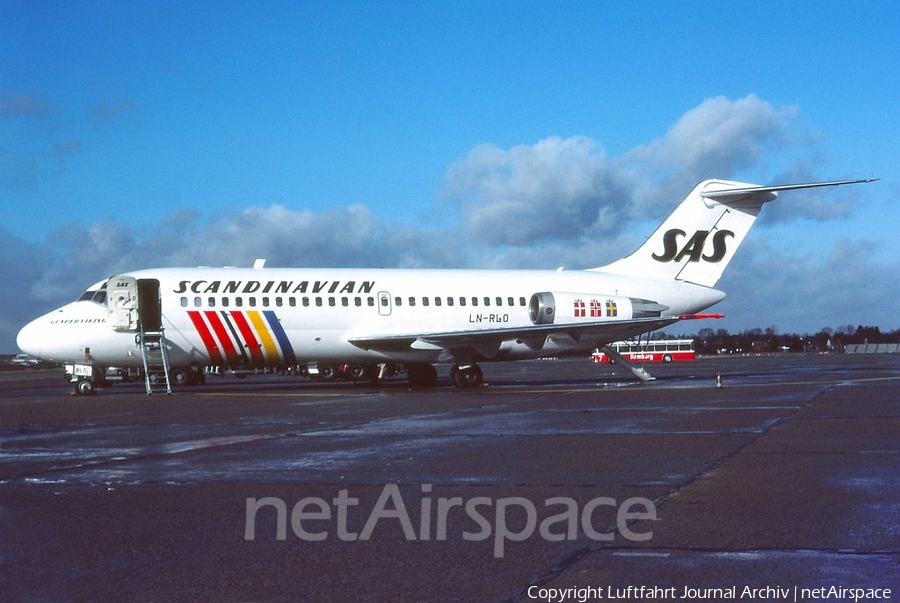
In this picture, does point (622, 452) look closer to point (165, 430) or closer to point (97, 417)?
point (165, 430)

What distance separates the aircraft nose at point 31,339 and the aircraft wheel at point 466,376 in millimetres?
11903

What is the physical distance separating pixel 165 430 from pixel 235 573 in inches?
425

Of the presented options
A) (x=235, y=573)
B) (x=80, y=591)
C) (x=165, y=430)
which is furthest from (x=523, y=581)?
(x=165, y=430)

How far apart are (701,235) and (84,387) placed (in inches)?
788

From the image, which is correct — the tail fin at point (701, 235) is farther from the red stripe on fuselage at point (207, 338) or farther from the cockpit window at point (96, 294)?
the cockpit window at point (96, 294)

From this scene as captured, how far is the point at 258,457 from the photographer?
464 inches

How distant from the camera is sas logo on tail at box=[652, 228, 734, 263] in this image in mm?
33250

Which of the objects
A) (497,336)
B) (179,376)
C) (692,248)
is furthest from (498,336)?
(179,376)

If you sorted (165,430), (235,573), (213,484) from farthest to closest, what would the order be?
(165,430) → (213,484) → (235,573)

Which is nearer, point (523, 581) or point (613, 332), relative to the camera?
point (523, 581)

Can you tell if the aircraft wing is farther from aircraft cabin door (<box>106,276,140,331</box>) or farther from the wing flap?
aircraft cabin door (<box>106,276,140,331</box>)

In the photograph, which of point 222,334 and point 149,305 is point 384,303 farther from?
point 149,305

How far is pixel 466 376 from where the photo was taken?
30250 mm

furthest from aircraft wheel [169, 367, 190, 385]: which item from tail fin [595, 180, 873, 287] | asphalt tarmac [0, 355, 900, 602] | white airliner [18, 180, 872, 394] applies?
asphalt tarmac [0, 355, 900, 602]
